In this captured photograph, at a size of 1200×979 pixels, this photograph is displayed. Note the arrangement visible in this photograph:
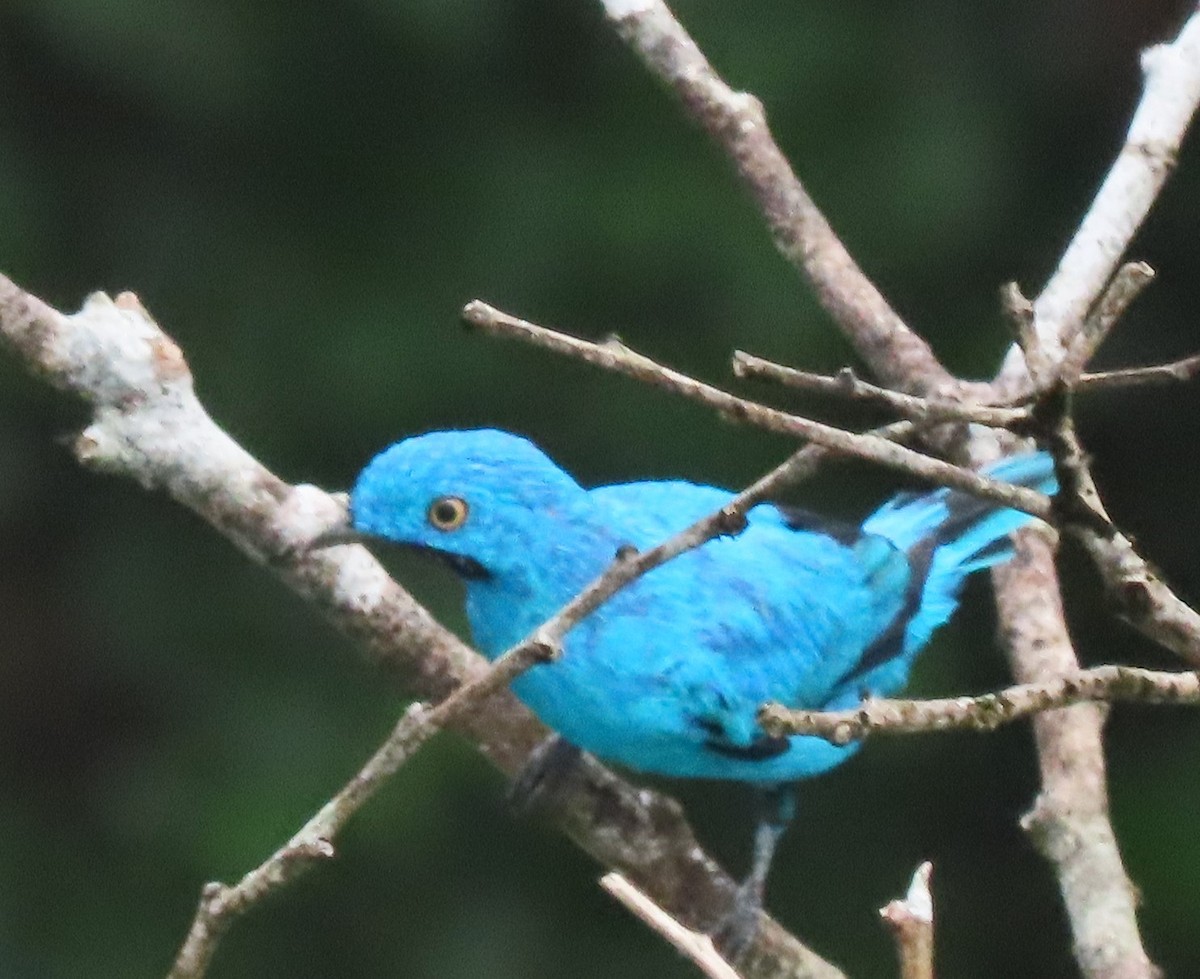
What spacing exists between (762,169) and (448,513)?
38.1 inches

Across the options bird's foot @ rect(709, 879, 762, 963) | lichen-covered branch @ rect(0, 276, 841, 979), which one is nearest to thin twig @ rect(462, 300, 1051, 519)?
lichen-covered branch @ rect(0, 276, 841, 979)

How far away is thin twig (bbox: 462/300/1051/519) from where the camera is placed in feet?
4.89

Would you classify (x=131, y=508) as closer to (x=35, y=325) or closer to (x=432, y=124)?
(x=432, y=124)

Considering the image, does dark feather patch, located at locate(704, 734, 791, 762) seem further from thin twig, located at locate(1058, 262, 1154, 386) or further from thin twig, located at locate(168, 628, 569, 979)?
thin twig, located at locate(1058, 262, 1154, 386)

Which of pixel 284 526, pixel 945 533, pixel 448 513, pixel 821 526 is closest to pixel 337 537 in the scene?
pixel 284 526

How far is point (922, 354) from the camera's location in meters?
3.39

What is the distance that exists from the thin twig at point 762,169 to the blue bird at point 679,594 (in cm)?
33

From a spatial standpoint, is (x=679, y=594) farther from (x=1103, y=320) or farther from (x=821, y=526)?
(x=1103, y=320)

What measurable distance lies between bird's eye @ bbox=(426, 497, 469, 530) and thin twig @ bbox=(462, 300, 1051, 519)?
50.0 inches

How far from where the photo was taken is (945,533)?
3545 millimetres

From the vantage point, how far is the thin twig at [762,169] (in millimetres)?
3418

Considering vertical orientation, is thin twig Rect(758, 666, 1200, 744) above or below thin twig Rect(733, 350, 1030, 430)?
below

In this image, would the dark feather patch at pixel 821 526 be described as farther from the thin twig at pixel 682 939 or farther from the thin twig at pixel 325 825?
the thin twig at pixel 682 939

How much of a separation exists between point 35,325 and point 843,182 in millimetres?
2440
